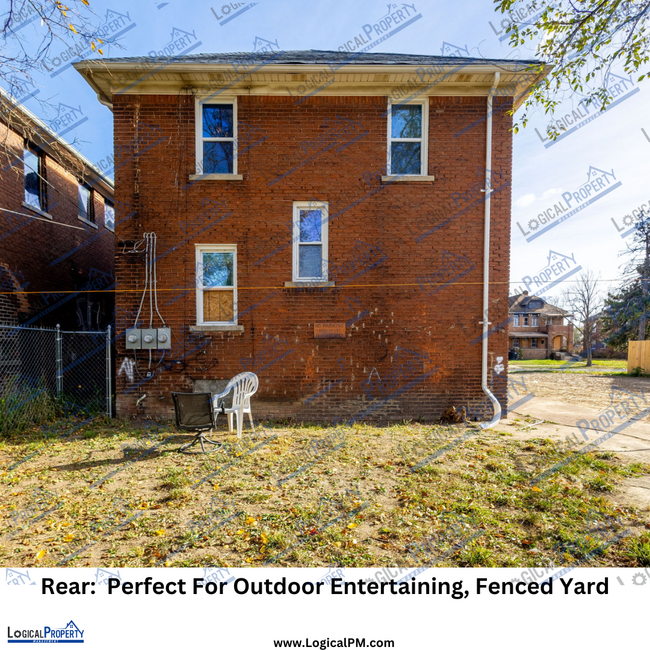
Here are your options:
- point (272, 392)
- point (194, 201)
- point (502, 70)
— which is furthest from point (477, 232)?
point (194, 201)

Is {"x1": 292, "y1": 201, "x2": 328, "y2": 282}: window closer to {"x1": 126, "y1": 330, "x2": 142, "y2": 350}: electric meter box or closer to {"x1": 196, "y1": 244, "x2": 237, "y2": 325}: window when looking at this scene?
{"x1": 196, "y1": 244, "x2": 237, "y2": 325}: window

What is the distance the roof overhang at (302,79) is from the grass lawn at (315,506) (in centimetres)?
699

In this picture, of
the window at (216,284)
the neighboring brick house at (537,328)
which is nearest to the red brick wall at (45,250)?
the window at (216,284)

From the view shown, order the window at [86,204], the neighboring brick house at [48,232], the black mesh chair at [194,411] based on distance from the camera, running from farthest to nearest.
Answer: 1. the window at [86,204]
2. the neighboring brick house at [48,232]
3. the black mesh chair at [194,411]

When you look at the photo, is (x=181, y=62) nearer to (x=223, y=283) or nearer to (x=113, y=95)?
(x=113, y=95)

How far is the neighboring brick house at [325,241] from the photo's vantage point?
7.59m

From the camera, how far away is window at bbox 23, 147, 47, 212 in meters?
9.55

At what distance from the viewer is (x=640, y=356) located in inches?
752

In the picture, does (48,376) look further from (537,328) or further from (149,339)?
(537,328)

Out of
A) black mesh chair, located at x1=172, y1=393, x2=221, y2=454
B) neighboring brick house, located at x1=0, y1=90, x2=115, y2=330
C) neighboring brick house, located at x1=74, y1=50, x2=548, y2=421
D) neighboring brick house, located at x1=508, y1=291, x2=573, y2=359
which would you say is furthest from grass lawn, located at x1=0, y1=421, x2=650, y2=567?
neighboring brick house, located at x1=508, y1=291, x2=573, y2=359

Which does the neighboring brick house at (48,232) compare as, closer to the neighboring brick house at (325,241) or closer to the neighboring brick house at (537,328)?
the neighboring brick house at (325,241)

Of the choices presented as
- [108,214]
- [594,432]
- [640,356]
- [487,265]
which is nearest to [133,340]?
[487,265]

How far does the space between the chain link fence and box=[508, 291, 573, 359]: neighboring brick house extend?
42341mm

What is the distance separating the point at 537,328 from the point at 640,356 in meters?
26.9
